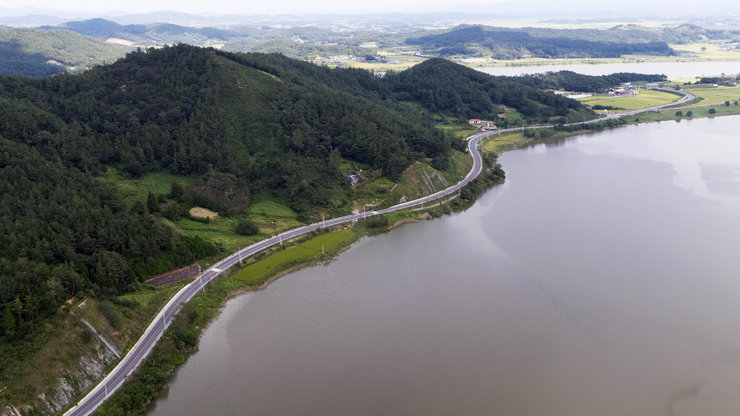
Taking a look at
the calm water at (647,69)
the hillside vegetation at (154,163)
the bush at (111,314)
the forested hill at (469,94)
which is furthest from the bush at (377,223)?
the calm water at (647,69)

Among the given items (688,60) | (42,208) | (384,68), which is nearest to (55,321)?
(42,208)

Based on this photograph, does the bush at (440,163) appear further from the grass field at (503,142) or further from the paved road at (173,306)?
the grass field at (503,142)

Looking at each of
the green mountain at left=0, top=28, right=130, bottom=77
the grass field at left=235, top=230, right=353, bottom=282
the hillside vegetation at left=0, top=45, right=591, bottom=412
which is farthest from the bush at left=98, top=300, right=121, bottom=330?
the green mountain at left=0, top=28, right=130, bottom=77

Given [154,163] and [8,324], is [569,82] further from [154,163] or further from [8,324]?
[8,324]

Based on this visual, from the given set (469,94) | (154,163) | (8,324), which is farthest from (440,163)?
(8,324)

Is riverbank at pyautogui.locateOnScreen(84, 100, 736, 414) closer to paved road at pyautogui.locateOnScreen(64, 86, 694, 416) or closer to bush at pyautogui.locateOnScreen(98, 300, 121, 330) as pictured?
paved road at pyautogui.locateOnScreen(64, 86, 694, 416)
